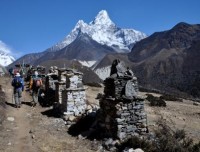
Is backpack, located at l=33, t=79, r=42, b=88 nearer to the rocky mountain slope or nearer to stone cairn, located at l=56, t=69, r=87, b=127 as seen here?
stone cairn, located at l=56, t=69, r=87, b=127

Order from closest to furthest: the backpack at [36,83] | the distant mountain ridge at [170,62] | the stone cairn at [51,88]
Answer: the backpack at [36,83], the stone cairn at [51,88], the distant mountain ridge at [170,62]

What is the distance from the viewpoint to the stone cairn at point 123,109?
13617 mm

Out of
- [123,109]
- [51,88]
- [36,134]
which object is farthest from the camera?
[51,88]

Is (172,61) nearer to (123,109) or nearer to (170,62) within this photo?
(170,62)

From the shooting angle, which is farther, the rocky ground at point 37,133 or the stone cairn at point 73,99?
the stone cairn at point 73,99

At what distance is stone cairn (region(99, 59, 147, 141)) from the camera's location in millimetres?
13617

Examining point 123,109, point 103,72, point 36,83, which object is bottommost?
point 123,109

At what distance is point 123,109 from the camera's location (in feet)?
44.9

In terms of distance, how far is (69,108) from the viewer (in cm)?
1858

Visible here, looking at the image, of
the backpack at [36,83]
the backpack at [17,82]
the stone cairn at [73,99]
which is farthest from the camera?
the backpack at [36,83]

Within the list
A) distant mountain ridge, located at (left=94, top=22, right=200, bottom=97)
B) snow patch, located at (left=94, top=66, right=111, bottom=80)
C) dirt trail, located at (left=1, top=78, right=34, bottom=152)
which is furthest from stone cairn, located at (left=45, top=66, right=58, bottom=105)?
snow patch, located at (left=94, top=66, right=111, bottom=80)

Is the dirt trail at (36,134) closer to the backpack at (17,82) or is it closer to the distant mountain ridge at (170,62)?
the backpack at (17,82)

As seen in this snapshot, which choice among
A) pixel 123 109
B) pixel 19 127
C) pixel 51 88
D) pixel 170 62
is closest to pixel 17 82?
pixel 19 127

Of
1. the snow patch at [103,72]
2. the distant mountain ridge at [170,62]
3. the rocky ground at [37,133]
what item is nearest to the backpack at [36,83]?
the rocky ground at [37,133]
